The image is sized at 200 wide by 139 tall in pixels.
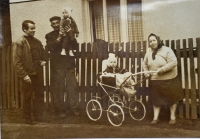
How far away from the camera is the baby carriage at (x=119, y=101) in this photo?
1.90m

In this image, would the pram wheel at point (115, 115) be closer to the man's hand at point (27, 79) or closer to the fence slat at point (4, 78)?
the man's hand at point (27, 79)

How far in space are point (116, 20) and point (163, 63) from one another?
1.58ft

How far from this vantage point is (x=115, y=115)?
1.92 m

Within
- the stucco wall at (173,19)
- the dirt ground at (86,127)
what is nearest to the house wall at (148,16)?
the stucco wall at (173,19)

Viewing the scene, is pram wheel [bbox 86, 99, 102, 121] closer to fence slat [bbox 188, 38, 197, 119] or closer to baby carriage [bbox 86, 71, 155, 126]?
baby carriage [bbox 86, 71, 155, 126]

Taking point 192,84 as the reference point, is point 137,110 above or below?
below

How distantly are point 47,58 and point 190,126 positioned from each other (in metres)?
1.20

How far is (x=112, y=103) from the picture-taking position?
1922 millimetres

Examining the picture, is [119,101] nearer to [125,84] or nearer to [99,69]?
[125,84]

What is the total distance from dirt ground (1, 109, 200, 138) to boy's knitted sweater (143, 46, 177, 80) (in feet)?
0.90

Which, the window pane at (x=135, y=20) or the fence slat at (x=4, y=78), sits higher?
the window pane at (x=135, y=20)

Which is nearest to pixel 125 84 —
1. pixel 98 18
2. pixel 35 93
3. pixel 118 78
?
pixel 118 78

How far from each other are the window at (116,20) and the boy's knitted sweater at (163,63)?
167mm

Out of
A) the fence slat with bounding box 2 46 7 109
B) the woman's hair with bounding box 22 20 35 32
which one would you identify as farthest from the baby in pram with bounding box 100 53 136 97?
the fence slat with bounding box 2 46 7 109
